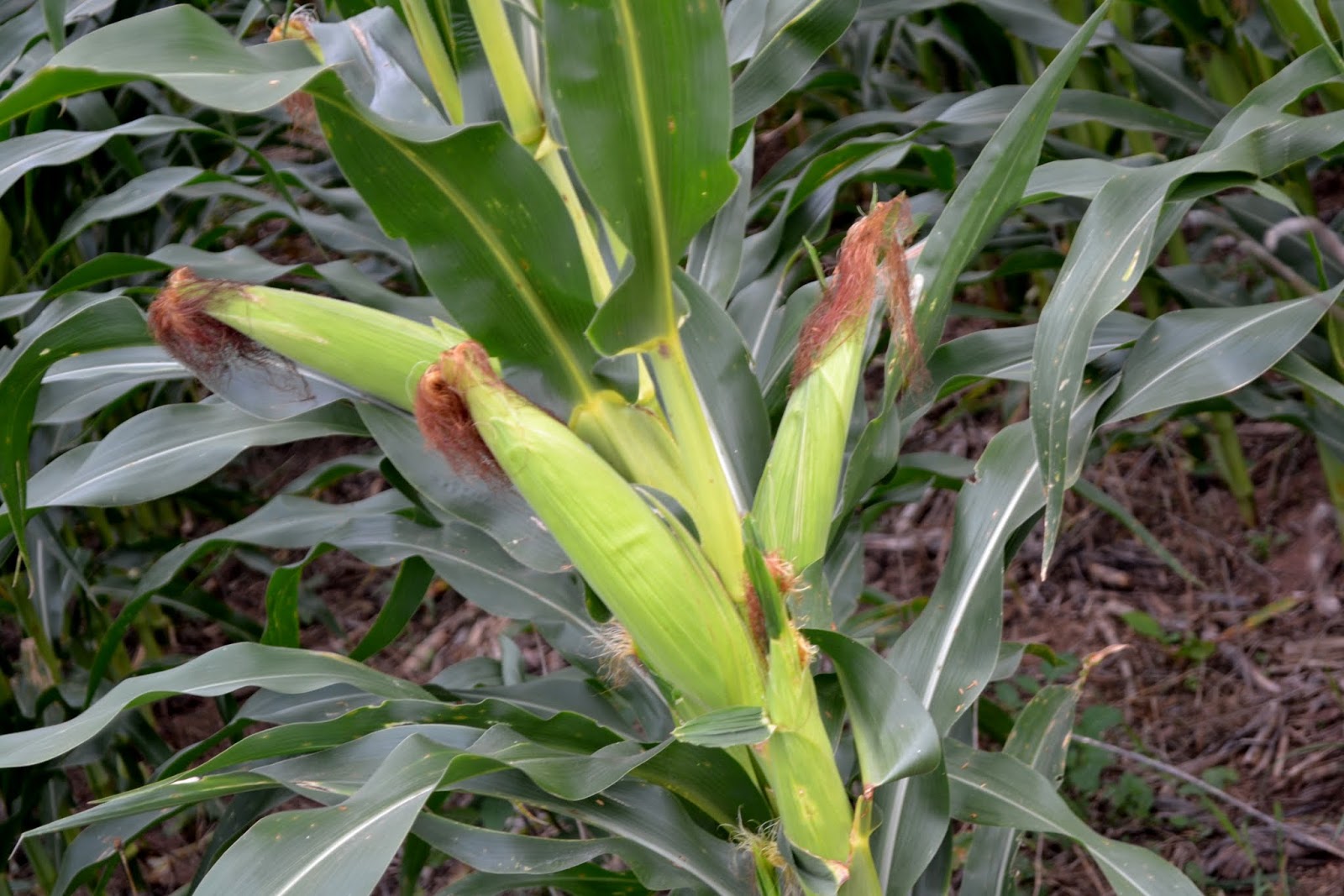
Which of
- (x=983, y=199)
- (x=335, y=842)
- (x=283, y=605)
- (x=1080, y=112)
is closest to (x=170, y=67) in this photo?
(x=335, y=842)

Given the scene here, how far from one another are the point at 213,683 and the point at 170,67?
0.53 meters

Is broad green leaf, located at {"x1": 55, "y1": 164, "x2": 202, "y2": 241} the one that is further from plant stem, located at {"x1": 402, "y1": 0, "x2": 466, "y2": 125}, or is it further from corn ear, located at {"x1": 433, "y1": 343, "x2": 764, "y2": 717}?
corn ear, located at {"x1": 433, "y1": 343, "x2": 764, "y2": 717}

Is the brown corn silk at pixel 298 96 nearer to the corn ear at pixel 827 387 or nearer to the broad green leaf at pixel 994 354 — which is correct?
the corn ear at pixel 827 387

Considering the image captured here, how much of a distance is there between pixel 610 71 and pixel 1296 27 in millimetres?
1055

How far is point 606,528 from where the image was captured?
857mm

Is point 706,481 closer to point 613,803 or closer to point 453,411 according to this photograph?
point 453,411

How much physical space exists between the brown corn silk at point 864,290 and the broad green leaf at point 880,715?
0.79 feet

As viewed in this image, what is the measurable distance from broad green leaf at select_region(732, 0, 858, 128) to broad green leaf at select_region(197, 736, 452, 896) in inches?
27.5

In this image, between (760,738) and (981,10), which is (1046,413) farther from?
(981,10)

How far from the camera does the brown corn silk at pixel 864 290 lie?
100cm

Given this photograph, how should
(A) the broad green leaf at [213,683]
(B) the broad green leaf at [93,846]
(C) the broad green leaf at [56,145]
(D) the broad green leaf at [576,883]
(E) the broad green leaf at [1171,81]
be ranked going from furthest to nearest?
(E) the broad green leaf at [1171,81] < (B) the broad green leaf at [93,846] < (C) the broad green leaf at [56,145] < (D) the broad green leaf at [576,883] < (A) the broad green leaf at [213,683]

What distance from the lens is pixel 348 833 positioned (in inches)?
32.2

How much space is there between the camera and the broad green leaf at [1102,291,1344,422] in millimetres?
1077

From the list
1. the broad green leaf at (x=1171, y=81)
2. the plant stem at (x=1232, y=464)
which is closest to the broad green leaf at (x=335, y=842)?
the broad green leaf at (x=1171, y=81)
